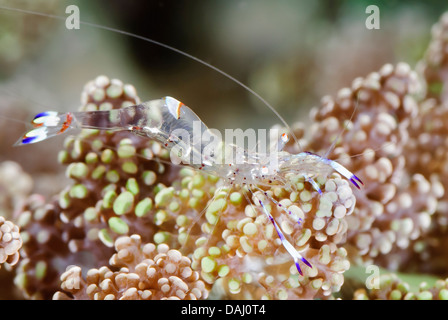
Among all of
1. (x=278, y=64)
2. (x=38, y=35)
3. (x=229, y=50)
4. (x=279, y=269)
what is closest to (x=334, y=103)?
(x=278, y=64)

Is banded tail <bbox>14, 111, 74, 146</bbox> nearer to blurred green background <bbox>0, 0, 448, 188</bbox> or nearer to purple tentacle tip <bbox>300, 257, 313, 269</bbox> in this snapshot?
blurred green background <bbox>0, 0, 448, 188</bbox>

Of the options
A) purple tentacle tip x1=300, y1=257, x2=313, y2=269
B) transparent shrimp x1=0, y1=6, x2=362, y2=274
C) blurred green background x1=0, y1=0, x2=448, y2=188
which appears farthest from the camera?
blurred green background x1=0, y1=0, x2=448, y2=188

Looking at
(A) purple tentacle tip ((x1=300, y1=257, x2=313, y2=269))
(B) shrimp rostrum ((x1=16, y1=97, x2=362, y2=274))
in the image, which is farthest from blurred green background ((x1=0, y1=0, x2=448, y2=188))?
(A) purple tentacle tip ((x1=300, y1=257, x2=313, y2=269))

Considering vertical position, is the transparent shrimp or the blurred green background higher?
the blurred green background

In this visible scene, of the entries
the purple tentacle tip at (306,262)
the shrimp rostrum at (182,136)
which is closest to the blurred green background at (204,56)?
the shrimp rostrum at (182,136)

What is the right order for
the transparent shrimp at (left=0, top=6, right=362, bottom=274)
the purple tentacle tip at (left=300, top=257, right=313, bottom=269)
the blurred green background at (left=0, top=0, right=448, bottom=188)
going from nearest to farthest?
the purple tentacle tip at (left=300, top=257, right=313, bottom=269)
the transparent shrimp at (left=0, top=6, right=362, bottom=274)
the blurred green background at (left=0, top=0, right=448, bottom=188)

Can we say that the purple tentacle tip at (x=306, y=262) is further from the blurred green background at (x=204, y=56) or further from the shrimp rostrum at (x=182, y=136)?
the blurred green background at (x=204, y=56)
